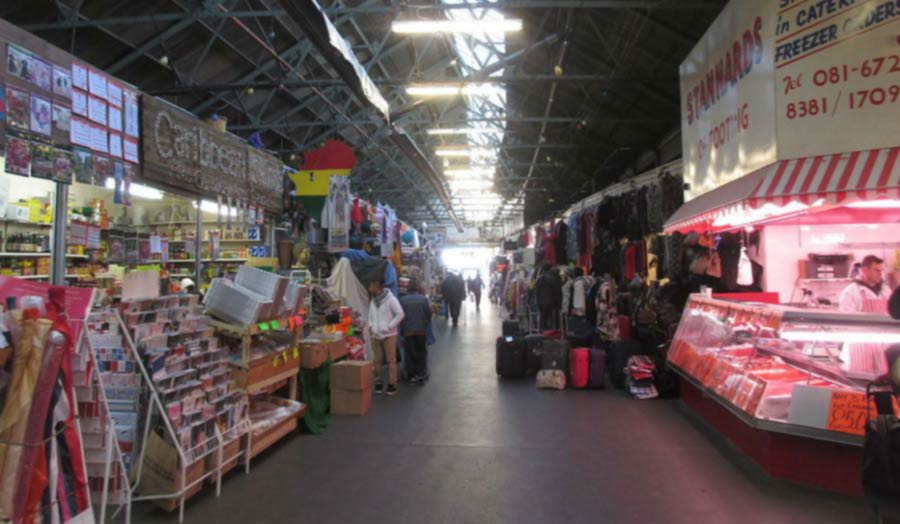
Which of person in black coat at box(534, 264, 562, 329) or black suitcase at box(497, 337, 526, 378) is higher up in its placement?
person in black coat at box(534, 264, 562, 329)

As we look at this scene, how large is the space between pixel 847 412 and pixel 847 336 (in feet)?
2.43

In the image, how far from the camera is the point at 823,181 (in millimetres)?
3664

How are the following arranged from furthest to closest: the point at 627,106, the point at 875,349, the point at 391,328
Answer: the point at 627,106 < the point at 391,328 < the point at 875,349

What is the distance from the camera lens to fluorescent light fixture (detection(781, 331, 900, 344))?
13.1ft

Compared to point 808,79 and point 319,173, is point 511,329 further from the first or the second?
point 808,79

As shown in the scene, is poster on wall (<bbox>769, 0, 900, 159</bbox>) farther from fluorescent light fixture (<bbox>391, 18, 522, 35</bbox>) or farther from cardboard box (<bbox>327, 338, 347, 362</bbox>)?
cardboard box (<bbox>327, 338, 347, 362</bbox>)

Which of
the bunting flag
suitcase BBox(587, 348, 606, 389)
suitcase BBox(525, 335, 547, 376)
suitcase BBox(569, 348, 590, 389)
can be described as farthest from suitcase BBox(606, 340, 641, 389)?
the bunting flag

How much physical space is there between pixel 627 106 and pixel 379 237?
6265mm

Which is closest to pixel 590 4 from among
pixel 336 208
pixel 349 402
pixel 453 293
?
pixel 336 208

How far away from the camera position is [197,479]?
147 inches

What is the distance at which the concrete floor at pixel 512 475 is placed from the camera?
3.54 m

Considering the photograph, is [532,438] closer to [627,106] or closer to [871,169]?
[871,169]

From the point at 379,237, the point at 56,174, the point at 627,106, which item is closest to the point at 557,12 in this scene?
the point at 627,106

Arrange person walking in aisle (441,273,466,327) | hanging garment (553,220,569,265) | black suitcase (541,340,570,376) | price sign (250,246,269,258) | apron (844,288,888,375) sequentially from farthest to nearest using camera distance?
1. person walking in aisle (441,273,466,327)
2. hanging garment (553,220,569,265)
3. price sign (250,246,269,258)
4. black suitcase (541,340,570,376)
5. apron (844,288,888,375)
